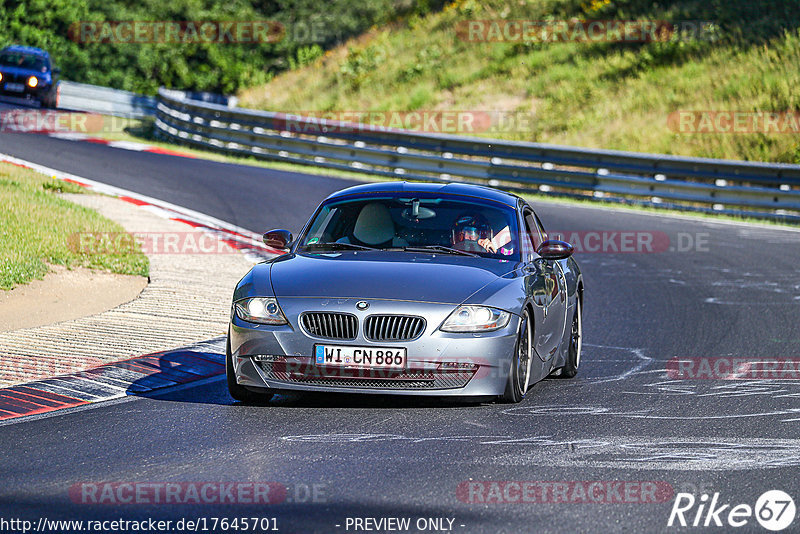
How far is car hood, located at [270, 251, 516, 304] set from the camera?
7.64m

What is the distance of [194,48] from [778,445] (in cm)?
5146

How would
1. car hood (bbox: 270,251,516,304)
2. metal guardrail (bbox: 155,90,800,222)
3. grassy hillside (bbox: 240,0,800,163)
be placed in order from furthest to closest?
1. grassy hillside (bbox: 240,0,800,163)
2. metal guardrail (bbox: 155,90,800,222)
3. car hood (bbox: 270,251,516,304)

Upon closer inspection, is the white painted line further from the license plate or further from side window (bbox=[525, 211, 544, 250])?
the license plate

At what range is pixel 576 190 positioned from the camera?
26.0m

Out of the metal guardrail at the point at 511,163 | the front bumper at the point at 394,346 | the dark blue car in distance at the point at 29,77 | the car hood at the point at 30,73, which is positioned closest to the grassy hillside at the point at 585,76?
the metal guardrail at the point at 511,163

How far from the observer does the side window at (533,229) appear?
9430mm

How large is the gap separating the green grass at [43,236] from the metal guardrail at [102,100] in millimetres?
24378

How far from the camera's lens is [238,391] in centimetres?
789

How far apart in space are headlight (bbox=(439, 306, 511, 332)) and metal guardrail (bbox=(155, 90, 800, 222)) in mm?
16681

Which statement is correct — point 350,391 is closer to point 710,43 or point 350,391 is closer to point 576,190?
point 576,190

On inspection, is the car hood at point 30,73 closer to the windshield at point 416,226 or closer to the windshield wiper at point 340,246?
the windshield at point 416,226

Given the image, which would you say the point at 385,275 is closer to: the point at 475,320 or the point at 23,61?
the point at 475,320

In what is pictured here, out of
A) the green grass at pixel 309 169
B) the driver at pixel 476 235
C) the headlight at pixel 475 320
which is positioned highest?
the driver at pixel 476 235

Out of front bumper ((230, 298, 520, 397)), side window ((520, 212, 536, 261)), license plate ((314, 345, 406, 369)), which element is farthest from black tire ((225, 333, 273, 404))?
side window ((520, 212, 536, 261))
